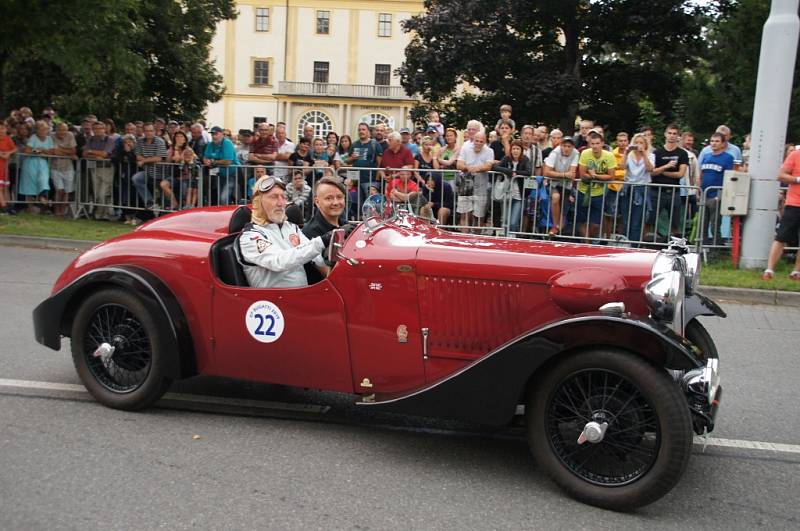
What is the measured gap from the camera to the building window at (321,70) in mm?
64875

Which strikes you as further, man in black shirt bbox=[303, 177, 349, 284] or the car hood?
man in black shirt bbox=[303, 177, 349, 284]

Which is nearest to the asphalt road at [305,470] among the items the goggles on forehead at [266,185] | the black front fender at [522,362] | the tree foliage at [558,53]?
the black front fender at [522,362]

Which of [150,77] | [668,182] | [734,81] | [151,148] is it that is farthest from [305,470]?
[150,77]

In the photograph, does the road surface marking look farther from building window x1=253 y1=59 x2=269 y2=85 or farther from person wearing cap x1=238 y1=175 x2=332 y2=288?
building window x1=253 y1=59 x2=269 y2=85

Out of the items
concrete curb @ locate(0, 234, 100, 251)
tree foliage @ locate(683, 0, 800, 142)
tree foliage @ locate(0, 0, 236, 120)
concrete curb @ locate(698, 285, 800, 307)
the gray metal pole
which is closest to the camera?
concrete curb @ locate(698, 285, 800, 307)

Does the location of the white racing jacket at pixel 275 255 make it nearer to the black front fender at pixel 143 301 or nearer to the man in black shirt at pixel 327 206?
the man in black shirt at pixel 327 206

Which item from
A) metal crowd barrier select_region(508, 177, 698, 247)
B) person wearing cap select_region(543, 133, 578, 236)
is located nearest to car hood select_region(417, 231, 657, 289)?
metal crowd barrier select_region(508, 177, 698, 247)

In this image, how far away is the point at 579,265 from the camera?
3953 mm

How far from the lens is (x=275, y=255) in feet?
15.0

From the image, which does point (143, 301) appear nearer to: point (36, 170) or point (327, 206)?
point (327, 206)

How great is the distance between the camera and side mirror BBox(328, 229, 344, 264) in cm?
429

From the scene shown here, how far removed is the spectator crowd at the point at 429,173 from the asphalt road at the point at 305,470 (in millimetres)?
5598

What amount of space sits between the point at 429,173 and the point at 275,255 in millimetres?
7209

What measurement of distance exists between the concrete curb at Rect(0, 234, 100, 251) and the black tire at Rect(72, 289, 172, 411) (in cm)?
714
